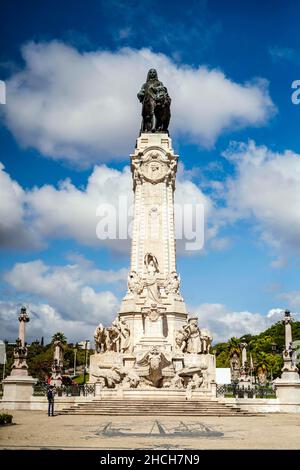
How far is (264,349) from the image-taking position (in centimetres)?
9644

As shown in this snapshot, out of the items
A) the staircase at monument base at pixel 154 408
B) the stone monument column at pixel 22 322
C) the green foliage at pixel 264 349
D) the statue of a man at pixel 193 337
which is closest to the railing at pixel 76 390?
the staircase at monument base at pixel 154 408

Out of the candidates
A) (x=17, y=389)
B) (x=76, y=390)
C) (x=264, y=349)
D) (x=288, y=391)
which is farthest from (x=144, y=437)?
(x=264, y=349)

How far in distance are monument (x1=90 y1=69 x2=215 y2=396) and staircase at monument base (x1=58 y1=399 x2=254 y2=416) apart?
2182 mm

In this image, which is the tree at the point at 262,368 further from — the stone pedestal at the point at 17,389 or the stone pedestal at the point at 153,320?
the stone pedestal at the point at 17,389

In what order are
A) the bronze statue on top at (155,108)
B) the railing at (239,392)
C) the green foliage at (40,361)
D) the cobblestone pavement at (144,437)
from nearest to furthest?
1. the cobblestone pavement at (144,437)
2. the railing at (239,392)
3. the bronze statue on top at (155,108)
4. the green foliage at (40,361)

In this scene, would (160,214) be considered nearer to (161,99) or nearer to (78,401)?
(161,99)

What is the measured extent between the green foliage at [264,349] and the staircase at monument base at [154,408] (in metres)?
50.5

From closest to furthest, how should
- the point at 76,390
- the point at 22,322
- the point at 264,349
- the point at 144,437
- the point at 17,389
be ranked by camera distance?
the point at 144,437 < the point at 17,389 < the point at 76,390 < the point at 22,322 < the point at 264,349

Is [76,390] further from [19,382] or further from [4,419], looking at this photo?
[4,419]

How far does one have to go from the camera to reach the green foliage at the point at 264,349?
82875 mm

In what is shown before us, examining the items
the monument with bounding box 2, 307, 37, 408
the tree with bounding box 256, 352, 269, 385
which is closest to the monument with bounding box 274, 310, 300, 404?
the monument with bounding box 2, 307, 37, 408

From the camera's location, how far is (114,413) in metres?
27.3

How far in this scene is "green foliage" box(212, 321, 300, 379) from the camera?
82.9 m

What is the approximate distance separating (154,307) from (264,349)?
63938 millimetres
